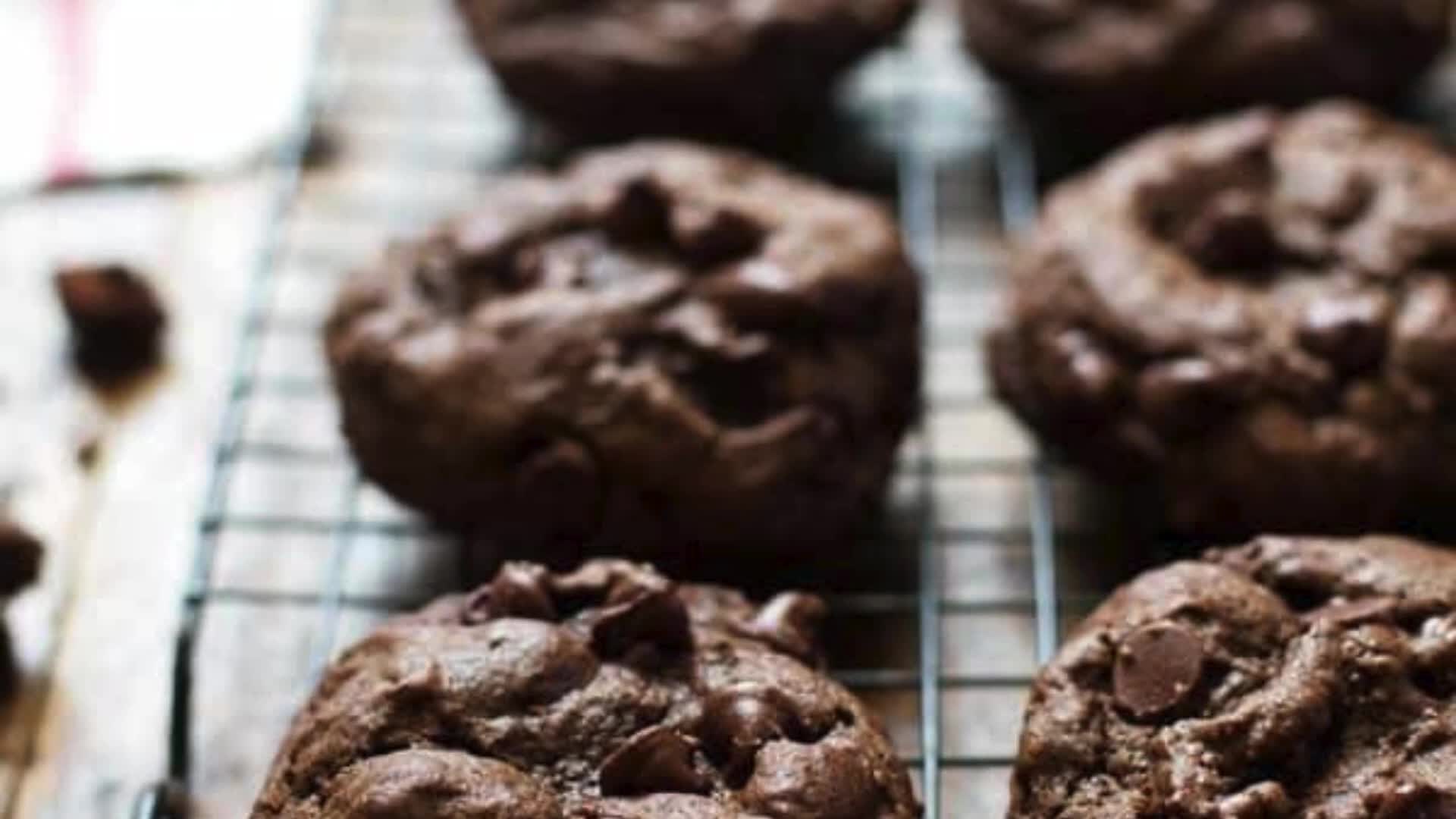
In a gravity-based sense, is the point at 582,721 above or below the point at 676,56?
below

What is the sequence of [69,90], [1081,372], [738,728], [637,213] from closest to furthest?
[738,728] → [1081,372] → [637,213] → [69,90]

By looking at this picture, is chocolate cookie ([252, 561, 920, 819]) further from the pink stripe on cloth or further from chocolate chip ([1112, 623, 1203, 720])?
the pink stripe on cloth

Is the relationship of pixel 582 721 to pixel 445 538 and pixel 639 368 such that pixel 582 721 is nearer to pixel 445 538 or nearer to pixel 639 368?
pixel 639 368

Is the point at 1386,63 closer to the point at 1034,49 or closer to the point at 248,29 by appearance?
the point at 1034,49

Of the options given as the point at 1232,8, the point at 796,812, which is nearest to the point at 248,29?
the point at 1232,8

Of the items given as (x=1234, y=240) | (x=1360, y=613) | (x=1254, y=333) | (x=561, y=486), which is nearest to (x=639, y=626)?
(x=561, y=486)

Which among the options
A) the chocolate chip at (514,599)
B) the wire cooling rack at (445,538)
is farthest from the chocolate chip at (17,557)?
the chocolate chip at (514,599)

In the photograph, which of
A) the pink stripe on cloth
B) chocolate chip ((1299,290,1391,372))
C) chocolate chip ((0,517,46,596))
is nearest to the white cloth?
the pink stripe on cloth

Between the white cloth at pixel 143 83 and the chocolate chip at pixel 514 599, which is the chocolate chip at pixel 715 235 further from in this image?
the white cloth at pixel 143 83
